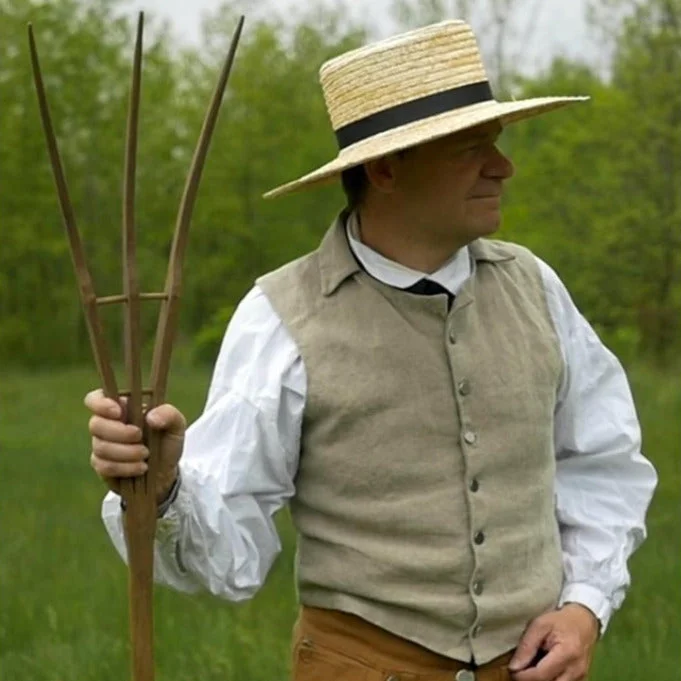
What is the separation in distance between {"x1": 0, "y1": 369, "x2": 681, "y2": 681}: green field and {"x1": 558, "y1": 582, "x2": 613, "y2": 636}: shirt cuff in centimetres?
188

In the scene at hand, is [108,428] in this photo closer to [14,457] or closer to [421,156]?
[421,156]

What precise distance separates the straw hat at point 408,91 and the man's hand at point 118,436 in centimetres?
62

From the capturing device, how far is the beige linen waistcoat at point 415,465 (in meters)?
2.81

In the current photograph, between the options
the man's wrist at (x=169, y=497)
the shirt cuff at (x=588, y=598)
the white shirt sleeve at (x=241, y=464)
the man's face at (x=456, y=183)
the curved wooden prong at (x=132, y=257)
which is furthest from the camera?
the shirt cuff at (x=588, y=598)

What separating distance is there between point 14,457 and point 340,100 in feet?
25.3

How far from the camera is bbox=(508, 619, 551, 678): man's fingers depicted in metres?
2.87

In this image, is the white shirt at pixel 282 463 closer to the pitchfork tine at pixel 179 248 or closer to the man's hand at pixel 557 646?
the man's hand at pixel 557 646

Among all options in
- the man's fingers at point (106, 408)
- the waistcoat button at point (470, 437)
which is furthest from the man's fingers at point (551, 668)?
the man's fingers at point (106, 408)

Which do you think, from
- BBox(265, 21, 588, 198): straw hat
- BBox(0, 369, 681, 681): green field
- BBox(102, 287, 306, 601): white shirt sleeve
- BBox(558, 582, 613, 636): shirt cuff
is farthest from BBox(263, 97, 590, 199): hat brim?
BBox(0, 369, 681, 681): green field

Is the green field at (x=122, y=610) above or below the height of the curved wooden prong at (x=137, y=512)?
below

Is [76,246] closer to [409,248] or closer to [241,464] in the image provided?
[241,464]

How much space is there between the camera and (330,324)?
2.87 meters

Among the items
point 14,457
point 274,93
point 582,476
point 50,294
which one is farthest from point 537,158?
point 582,476

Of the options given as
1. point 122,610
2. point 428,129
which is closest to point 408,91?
point 428,129
